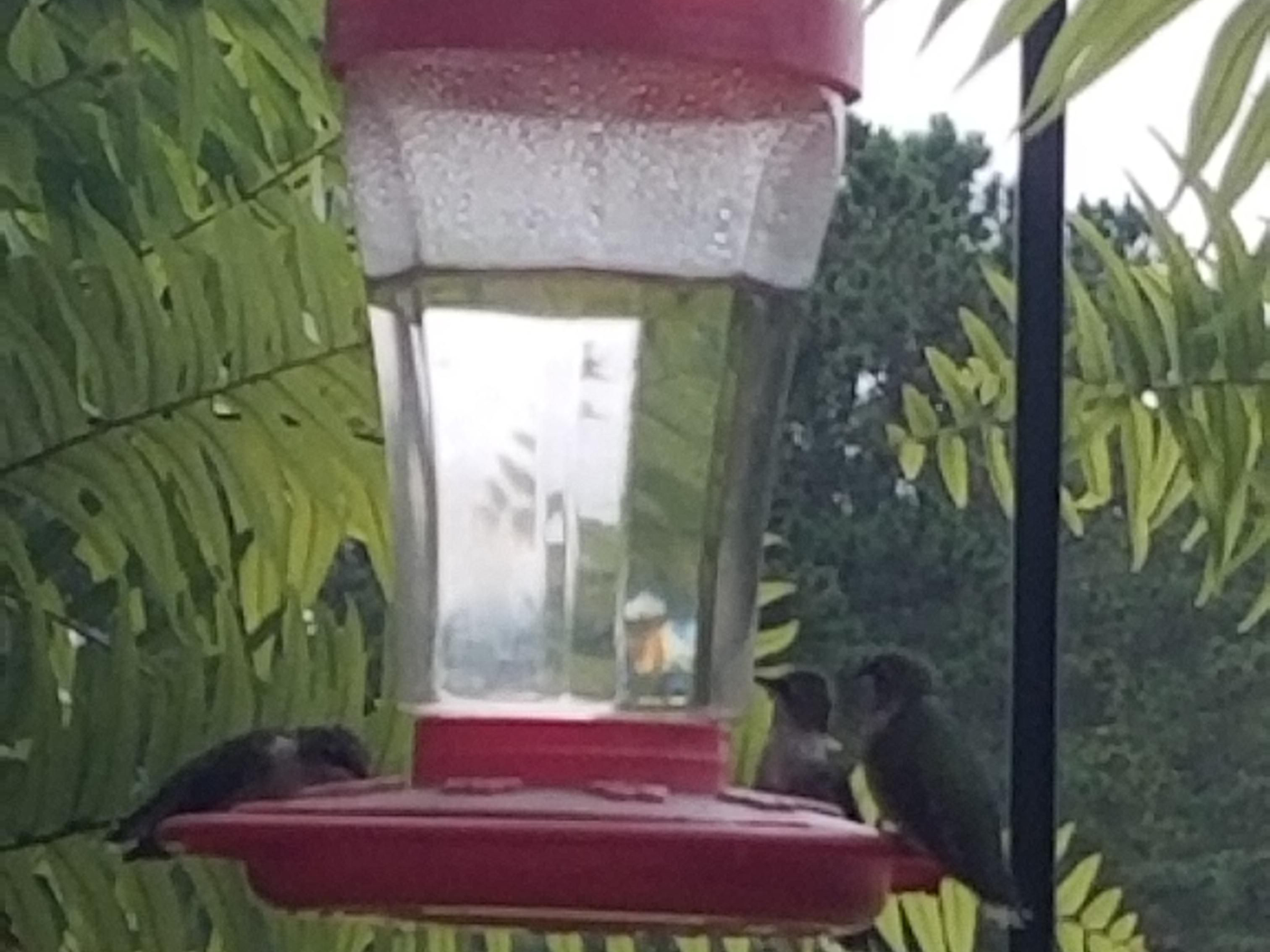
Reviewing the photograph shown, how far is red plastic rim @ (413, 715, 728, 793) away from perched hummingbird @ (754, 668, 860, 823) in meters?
0.14

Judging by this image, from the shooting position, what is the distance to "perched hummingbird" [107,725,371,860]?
2.55 feet

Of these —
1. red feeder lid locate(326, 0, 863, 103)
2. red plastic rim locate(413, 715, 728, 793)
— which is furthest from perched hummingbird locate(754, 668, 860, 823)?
red feeder lid locate(326, 0, 863, 103)

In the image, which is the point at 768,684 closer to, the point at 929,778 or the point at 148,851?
the point at 929,778

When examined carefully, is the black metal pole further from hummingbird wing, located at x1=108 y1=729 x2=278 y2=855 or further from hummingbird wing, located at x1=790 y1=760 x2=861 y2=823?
hummingbird wing, located at x1=108 y1=729 x2=278 y2=855

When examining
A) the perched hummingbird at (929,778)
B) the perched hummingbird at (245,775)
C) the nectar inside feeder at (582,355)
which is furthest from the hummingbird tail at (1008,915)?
the perched hummingbird at (245,775)

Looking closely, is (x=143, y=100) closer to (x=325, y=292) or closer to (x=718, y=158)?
(x=325, y=292)

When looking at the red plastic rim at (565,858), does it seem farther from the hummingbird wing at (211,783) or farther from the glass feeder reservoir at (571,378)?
the glass feeder reservoir at (571,378)

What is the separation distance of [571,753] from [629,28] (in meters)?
0.21

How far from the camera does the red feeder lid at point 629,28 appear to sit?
73 centimetres

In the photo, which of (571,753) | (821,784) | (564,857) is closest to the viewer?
(564,857)

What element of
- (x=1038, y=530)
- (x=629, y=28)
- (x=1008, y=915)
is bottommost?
(x=1008, y=915)

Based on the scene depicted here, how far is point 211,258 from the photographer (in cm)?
97

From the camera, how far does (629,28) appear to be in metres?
0.73

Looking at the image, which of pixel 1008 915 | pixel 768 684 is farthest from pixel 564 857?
pixel 768 684
